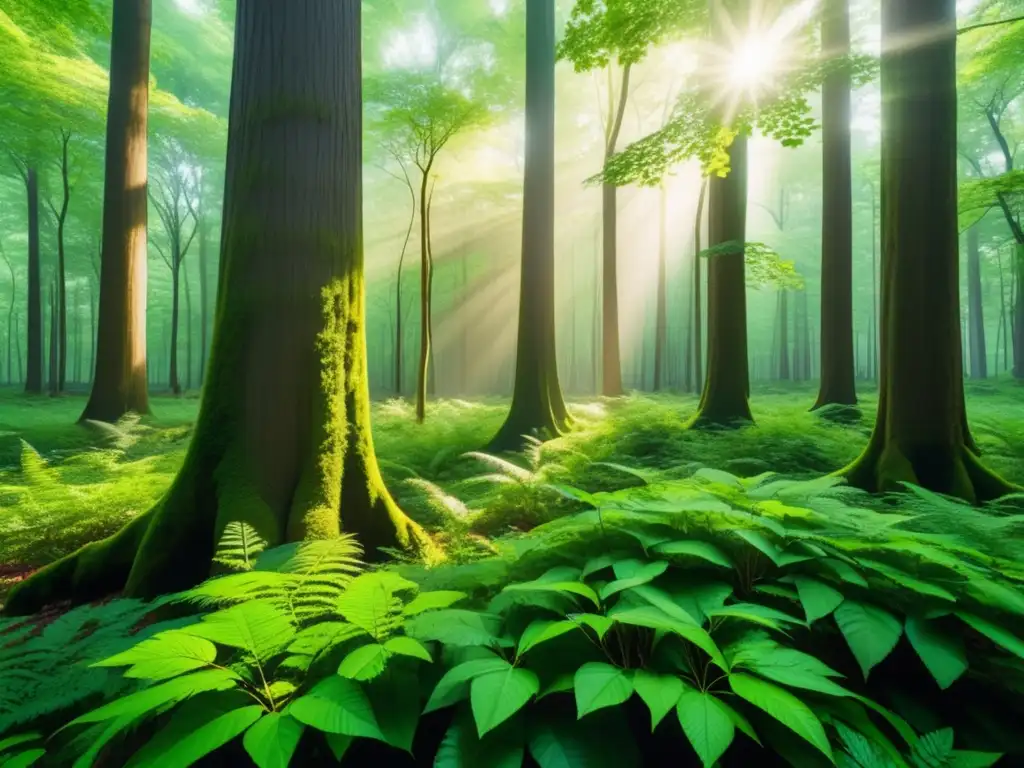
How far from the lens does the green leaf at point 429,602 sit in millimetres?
1695

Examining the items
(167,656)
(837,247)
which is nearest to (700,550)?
(167,656)

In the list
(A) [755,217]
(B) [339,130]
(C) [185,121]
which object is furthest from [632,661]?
(A) [755,217]

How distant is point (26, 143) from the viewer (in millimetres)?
15984

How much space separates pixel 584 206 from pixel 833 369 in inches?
913

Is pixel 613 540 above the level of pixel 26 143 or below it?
below

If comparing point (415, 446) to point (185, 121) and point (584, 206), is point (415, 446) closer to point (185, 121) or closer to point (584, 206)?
point (185, 121)

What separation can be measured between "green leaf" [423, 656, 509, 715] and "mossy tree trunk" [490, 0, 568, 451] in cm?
694

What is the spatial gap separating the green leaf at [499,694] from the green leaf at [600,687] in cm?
12

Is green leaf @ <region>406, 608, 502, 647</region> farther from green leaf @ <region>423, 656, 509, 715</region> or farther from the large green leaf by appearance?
the large green leaf

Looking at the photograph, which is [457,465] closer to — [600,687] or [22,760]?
[22,760]

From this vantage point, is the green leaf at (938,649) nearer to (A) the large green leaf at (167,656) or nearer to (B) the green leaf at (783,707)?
(B) the green leaf at (783,707)

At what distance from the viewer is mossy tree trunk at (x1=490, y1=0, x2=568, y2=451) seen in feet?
28.5

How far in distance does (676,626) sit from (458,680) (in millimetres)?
583

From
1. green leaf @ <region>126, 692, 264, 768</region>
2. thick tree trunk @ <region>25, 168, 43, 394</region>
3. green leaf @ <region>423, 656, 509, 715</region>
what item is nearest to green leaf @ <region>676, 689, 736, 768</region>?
green leaf @ <region>423, 656, 509, 715</region>
